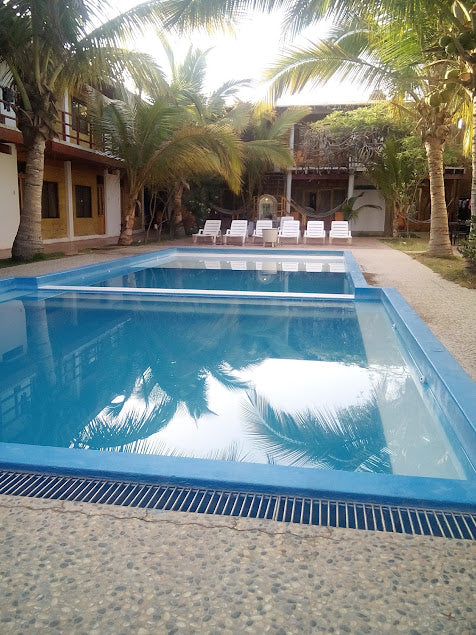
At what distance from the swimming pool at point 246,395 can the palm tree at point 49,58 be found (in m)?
4.51

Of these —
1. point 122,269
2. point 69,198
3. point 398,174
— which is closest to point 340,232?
point 398,174

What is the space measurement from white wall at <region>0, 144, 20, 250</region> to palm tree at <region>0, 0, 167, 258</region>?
12.2 ft

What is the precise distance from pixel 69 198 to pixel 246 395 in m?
15.2

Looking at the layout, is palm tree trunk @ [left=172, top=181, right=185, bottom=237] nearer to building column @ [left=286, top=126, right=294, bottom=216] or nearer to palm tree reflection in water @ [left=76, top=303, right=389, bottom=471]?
building column @ [left=286, top=126, right=294, bottom=216]

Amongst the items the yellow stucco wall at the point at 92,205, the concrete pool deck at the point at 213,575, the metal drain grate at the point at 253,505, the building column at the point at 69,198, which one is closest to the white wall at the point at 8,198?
the building column at the point at 69,198

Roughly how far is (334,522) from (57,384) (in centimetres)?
310

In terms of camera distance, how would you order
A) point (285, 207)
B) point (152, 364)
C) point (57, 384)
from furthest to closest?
1. point (285, 207)
2. point (152, 364)
3. point (57, 384)

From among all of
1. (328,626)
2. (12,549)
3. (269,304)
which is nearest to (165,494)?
(12,549)

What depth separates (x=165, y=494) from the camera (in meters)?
2.30

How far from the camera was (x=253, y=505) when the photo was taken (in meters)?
2.22

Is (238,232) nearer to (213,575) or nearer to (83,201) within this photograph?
(83,201)

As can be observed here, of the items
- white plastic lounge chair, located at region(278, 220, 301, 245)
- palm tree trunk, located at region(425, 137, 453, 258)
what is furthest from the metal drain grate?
white plastic lounge chair, located at region(278, 220, 301, 245)

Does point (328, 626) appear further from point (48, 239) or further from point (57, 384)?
point (48, 239)

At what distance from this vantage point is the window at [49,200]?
17.0 metres
